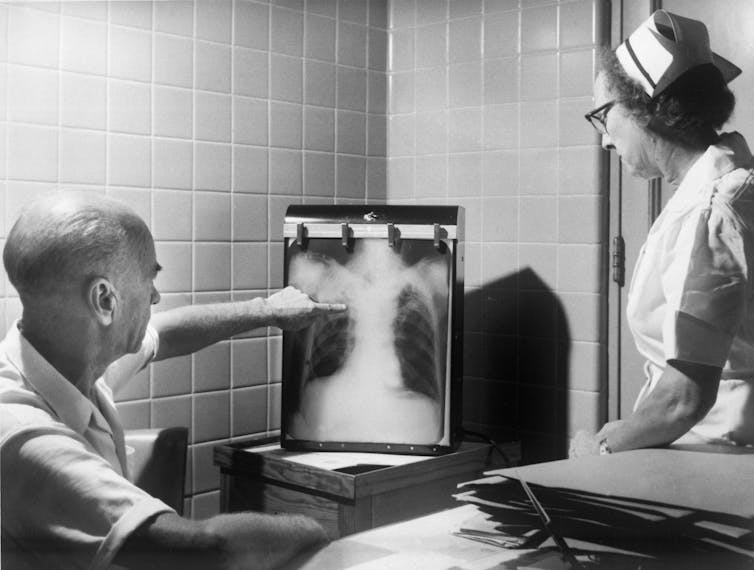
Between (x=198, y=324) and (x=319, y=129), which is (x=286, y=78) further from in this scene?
(x=198, y=324)

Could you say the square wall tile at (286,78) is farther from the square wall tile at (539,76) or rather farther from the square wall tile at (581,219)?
the square wall tile at (581,219)

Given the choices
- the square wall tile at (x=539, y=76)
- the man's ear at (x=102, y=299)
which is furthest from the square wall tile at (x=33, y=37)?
the square wall tile at (x=539, y=76)

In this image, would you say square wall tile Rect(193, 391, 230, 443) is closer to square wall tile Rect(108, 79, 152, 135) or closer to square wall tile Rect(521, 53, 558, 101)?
square wall tile Rect(108, 79, 152, 135)

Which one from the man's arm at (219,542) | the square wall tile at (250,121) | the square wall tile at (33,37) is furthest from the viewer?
the square wall tile at (250,121)

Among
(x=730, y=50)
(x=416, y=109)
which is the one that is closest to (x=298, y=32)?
(x=416, y=109)

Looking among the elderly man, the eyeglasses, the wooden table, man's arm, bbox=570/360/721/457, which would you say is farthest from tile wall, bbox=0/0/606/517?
man's arm, bbox=570/360/721/457

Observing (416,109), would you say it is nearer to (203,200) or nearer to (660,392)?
(203,200)

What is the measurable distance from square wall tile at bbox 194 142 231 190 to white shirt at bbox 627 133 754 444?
107cm

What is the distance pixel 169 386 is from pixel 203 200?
424 millimetres

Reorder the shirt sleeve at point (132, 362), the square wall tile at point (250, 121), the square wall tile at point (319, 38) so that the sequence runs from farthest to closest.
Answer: the square wall tile at point (319, 38)
the square wall tile at point (250, 121)
the shirt sleeve at point (132, 362)

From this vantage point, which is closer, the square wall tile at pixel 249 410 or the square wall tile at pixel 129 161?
the square wall tile at pixel 129 161

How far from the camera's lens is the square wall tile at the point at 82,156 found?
68.7 inches

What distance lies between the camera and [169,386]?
1939mm

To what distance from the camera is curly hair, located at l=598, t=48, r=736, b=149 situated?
1297 mm
